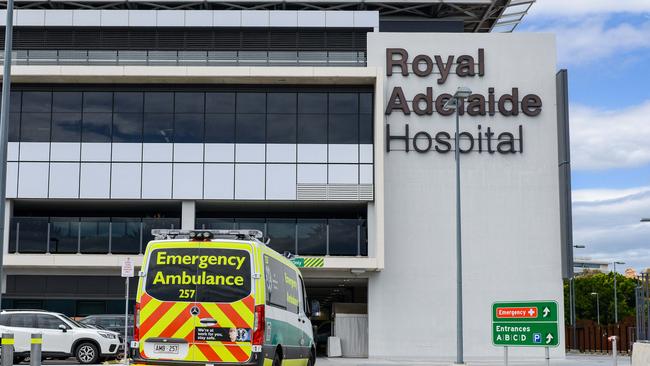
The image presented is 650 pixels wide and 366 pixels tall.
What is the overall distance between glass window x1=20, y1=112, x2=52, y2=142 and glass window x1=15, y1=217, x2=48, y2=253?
3295 millimetres

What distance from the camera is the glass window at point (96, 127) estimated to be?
3722 cm

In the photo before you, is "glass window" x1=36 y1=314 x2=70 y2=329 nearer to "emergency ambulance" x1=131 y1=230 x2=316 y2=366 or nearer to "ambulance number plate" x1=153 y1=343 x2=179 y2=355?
"emergency ambulance" x1=131 y1=230 x2=316 y2=366

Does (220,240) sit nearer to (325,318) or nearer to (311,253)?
(311,253)

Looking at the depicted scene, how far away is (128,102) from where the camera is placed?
3772 centimetres

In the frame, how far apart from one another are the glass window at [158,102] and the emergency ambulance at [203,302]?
2096 centimetres

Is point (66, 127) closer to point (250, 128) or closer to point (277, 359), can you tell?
point (250, 128)

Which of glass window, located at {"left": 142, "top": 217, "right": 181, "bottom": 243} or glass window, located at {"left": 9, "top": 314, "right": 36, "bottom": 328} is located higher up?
glass window, located at {"left": 142, "top": 217, "right": 181, "bottom": 243}

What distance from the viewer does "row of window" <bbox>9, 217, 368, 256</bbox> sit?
3662 cm

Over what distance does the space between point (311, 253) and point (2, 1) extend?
724 inches

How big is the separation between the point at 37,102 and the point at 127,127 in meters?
3.92

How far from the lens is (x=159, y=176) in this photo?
3684 centimetres

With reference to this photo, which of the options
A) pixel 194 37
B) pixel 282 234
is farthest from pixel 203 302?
pixel 194 37

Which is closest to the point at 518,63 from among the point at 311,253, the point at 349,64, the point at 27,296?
the point at 349,64

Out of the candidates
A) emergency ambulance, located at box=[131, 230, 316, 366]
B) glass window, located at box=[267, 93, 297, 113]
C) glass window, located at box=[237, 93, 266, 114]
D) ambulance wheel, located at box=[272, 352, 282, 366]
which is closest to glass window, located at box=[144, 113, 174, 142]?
glass window, located at box=[237, 93, 266, 114]
